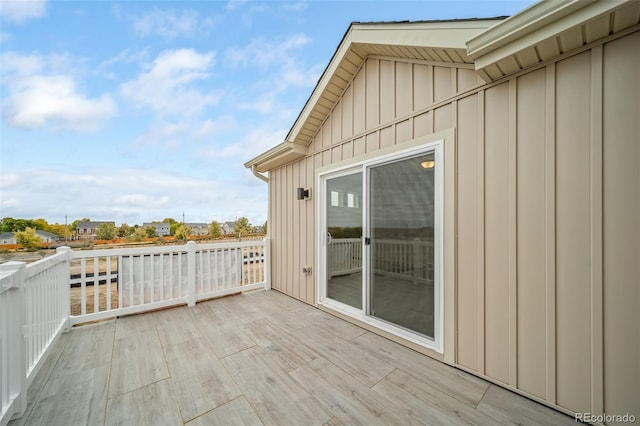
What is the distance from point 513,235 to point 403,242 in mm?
930

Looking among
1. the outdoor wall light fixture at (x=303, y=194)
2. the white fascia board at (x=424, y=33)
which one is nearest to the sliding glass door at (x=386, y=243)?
the outdoor wall light fixture at (x=303, y=194)

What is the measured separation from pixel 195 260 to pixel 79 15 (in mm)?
5282

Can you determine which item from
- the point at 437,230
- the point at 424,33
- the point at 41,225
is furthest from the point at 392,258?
the point at 41,225

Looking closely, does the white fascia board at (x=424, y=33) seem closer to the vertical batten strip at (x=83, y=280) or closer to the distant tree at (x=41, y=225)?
the vertical batten strip at (x=83, y=280)

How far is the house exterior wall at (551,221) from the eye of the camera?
4.44ft

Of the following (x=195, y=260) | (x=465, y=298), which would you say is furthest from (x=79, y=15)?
(x=465, y=298)

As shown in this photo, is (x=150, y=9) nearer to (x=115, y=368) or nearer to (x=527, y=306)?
(x=115, y=368)

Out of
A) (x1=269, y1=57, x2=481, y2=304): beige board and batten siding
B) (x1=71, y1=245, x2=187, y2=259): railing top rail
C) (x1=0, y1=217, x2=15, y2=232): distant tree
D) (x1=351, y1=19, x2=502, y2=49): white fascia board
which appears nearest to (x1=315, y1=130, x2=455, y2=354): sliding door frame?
(x1=269, y1=57, x2=481, y2=304): beige board and batten siding

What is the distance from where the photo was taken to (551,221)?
5.21ft

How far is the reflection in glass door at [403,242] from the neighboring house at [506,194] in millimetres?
14

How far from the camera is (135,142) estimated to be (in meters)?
17.5

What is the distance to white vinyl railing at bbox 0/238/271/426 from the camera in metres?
1.50

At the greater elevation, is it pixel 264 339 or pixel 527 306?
pixel 527 306

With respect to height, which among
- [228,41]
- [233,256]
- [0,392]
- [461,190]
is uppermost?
[228,41]
